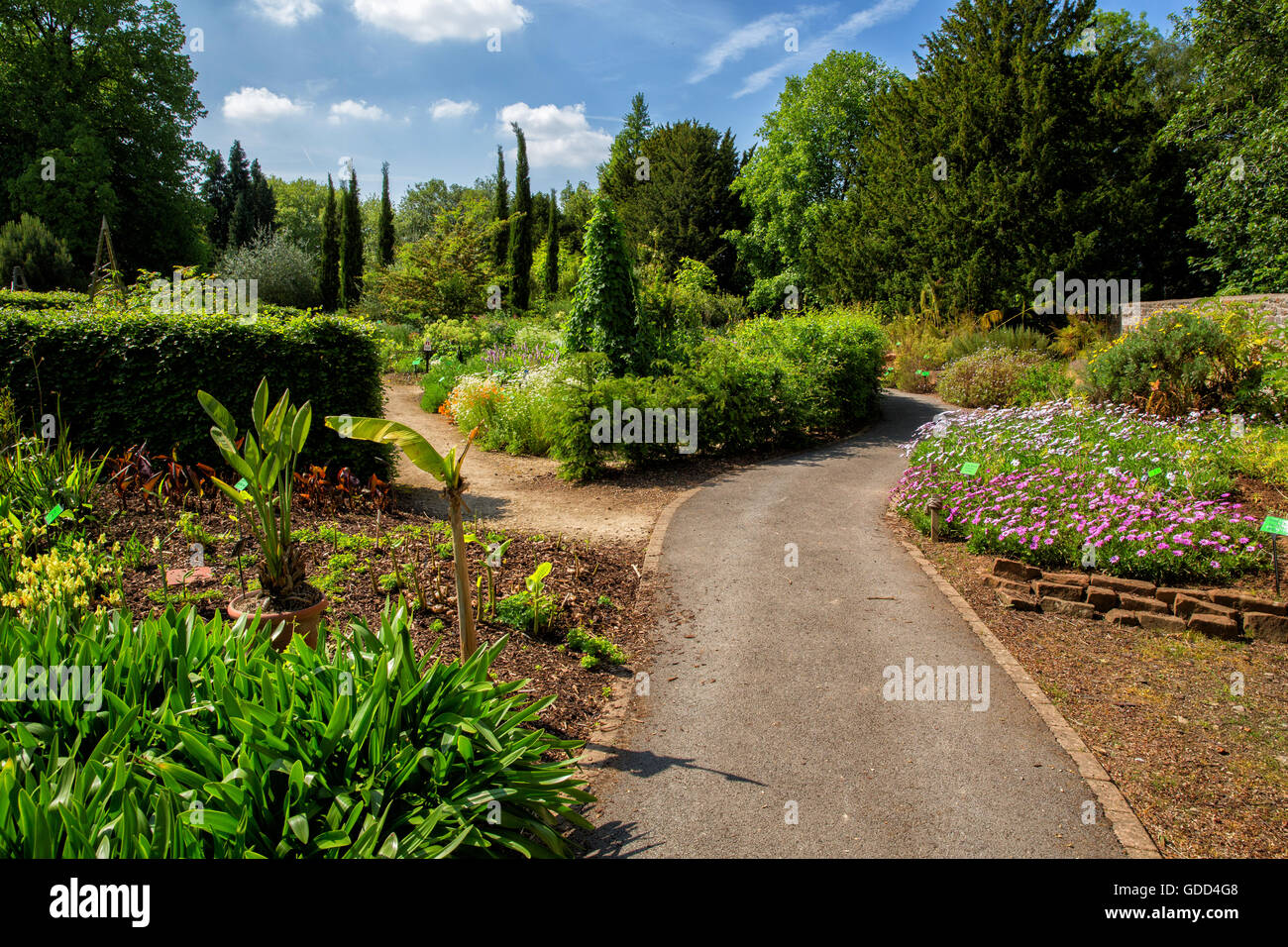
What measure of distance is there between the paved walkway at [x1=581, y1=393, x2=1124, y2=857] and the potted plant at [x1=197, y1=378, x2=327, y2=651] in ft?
6.50

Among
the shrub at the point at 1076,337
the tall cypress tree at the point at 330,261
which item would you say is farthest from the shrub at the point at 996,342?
the tall cypress tree at the point at 330,261

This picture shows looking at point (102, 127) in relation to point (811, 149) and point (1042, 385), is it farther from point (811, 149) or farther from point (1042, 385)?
point (1042, 385)

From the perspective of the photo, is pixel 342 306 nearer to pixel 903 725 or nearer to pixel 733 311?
pixel 733 311

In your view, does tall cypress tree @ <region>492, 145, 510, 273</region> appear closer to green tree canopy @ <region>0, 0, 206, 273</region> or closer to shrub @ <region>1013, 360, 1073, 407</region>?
green tree canopy @ <region>0, 0, 206, 273</region>

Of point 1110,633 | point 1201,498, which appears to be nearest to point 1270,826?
point 1110,633

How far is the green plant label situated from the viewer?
15.3 feet

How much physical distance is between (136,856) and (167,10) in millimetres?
43419

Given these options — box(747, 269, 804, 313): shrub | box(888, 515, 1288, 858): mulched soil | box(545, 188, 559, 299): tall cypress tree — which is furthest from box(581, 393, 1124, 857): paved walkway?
box(545, 188, 559, 299): tall cypress tree

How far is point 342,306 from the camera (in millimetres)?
33438

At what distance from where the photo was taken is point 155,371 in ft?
26.0

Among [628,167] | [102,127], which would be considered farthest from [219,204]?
[628,167]

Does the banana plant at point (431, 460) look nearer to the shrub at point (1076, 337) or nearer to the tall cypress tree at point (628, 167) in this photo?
the shrub at point (1076, 337)

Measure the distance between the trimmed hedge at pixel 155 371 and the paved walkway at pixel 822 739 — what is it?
5031mm

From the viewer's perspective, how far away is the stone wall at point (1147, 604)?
511 centimetres
